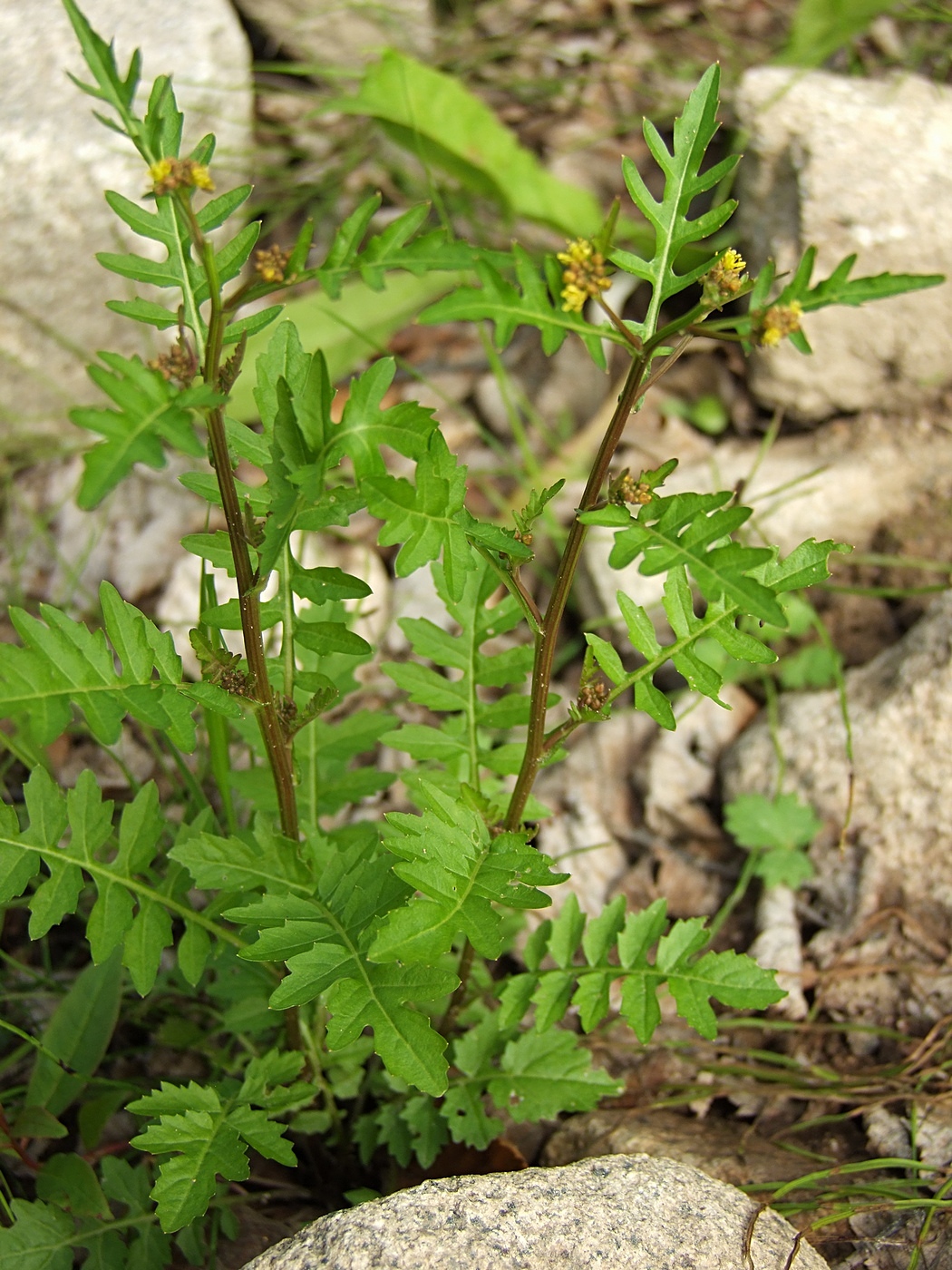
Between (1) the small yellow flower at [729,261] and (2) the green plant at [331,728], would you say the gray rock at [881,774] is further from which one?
(1) the small yellow flower at [729,261]

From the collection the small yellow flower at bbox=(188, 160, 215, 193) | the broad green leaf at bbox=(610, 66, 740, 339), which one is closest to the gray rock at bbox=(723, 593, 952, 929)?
the broad green leaf at bbox=(610, 66, 740, 339)

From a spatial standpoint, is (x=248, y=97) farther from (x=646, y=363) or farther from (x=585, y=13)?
(x=646, y=363)

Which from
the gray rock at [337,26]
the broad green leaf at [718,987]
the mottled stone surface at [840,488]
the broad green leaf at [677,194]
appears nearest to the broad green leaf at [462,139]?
the gray rock at [337,26]

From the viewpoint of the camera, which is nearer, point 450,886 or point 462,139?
point 450,886

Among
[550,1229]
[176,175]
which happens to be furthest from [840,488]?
[176,175]

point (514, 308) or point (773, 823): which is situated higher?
point (514, 308)

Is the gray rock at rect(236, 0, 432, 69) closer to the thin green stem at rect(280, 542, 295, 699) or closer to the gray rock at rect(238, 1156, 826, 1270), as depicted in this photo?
the thin green stem at rect(280, 542, 295, 699)

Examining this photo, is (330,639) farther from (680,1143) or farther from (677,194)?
(680,1143)

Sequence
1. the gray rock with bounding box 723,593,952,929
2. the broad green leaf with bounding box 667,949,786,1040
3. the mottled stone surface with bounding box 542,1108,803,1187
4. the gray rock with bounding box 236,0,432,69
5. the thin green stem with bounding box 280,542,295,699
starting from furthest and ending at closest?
the gray rock with bounding box 236,0,432,69
the gray rock with bounding box 723,593,952,929
the mottled stone surface with bounding box 542,1108,803,1187
the broad green leaf with bounding box 667,949,786,1040
the thin green stem with bounding box 280,542,295,699
